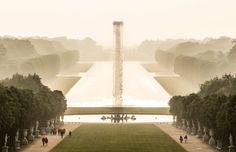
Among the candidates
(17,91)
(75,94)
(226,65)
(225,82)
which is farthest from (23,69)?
(17,91)

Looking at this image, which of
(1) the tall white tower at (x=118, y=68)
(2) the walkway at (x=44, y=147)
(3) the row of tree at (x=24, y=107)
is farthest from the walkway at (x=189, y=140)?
(1) the tall white tower at (x=118, y=68)

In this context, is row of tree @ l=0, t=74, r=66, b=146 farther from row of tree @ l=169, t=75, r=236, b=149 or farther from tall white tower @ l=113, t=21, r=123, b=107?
tall white tower @ l=113, t=21, r=123, b=107

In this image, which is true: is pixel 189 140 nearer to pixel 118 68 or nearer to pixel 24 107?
pixel 24 107

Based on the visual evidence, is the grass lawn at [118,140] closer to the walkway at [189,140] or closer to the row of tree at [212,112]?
the walkway at [189,140]

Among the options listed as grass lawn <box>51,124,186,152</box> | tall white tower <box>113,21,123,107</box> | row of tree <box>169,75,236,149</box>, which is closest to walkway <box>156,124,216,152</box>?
grass lawn <box>51,124,186,152</box>

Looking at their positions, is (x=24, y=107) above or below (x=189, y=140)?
above

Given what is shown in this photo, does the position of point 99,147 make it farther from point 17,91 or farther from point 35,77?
point 35,77

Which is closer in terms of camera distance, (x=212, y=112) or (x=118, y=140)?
(x=212, y=112)

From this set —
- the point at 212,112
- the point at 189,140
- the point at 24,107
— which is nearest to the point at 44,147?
the point at 24,107
